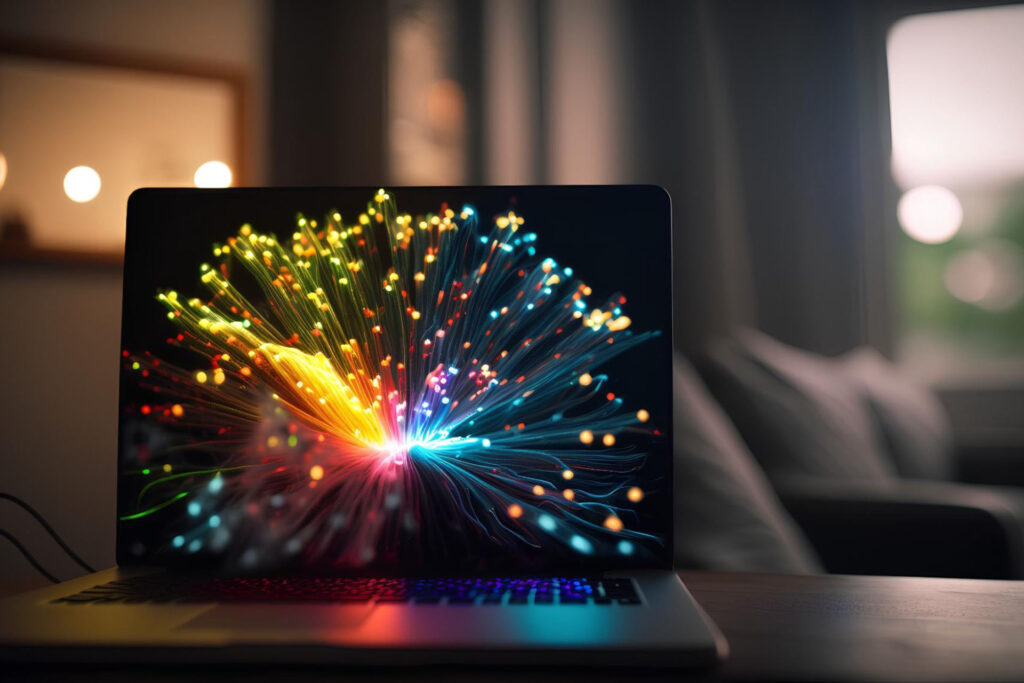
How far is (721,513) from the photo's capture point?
39.4 inches

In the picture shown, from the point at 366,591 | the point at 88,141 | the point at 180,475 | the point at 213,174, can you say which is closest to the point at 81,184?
the point at 88,141

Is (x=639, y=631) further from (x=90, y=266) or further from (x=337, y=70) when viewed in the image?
(x=337, y=70)

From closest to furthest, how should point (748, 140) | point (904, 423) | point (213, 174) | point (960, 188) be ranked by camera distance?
1. point (213, 174)
2. point (904, 423)
3. point (748, 140)
4. point (960, 188)

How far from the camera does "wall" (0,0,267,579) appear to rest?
136 cm

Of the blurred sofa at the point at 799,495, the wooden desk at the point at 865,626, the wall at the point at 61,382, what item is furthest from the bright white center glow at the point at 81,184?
the wooden desk at the point at 865,626

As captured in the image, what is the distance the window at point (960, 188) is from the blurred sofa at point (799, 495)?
107cm

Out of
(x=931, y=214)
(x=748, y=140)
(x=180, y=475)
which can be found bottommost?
(x=180, y=475)

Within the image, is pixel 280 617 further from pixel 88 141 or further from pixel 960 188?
pixel 960 188

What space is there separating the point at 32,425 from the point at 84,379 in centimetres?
11

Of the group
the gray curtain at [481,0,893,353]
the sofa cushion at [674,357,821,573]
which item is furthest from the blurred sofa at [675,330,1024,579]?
the gray curtain at [481,0,893,353]

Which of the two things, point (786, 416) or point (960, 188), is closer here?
point (786, 416)

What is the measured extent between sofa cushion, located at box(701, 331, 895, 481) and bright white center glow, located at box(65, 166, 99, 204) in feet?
3.91

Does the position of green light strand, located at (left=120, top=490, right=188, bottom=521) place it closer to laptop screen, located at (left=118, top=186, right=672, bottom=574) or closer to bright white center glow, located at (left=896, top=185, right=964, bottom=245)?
laptop screen, located at (left=118, top=186, right=672, bottom=574)

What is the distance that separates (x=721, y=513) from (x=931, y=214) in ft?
7.64
